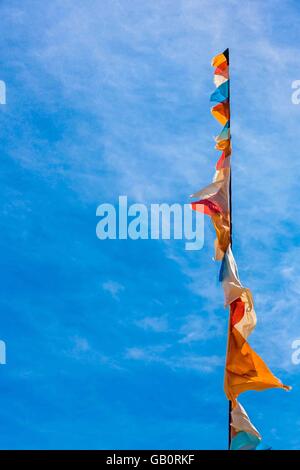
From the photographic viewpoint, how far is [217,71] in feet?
75.6

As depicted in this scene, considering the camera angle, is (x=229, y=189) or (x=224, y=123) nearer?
(x=229, y=189)

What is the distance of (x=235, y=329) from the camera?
19.5m

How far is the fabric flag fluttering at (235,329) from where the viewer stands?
18969 mm

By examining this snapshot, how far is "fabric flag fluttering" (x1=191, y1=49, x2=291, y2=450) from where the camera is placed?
62.2 ft

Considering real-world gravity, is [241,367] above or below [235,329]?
below

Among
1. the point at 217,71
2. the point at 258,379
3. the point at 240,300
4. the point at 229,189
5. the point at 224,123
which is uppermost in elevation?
the point at 217,71

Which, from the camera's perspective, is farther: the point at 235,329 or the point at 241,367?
the point at 235,329
